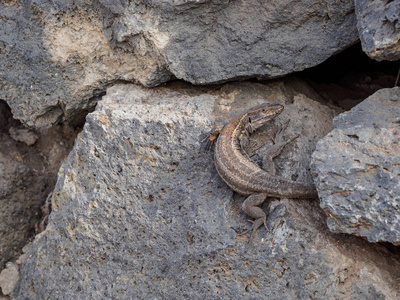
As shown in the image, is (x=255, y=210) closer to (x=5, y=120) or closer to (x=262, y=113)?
(x=262, y=113)

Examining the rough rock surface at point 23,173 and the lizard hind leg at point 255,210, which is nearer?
the lizard hind leg at point 255,210

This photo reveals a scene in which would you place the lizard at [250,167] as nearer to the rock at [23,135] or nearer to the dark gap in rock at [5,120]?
the rock at [23,135]

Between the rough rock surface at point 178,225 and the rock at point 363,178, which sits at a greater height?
the rock at point 363,178

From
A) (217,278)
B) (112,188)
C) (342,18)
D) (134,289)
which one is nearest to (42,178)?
(112,188)

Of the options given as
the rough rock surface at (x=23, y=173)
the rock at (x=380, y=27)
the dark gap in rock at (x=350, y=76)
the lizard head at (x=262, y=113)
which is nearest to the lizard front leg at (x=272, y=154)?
the lizard head at (x=262, y=113)

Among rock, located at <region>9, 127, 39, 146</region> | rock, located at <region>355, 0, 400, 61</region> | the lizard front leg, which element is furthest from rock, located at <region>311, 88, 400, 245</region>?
rock, located at <region>9, 127, 39, 146</region>

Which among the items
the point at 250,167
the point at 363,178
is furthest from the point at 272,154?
the point at 363,178
